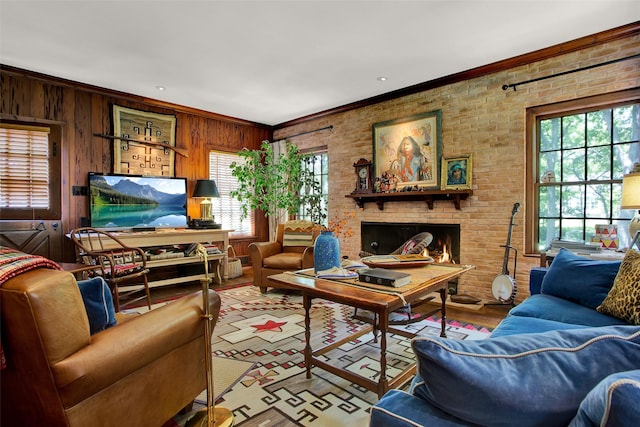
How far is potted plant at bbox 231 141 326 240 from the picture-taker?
Answer: 5.54 metres

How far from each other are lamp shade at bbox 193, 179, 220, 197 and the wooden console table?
1.80ft

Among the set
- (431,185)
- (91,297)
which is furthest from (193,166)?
(91,297)

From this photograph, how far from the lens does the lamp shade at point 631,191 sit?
240cm

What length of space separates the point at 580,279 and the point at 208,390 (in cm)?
216

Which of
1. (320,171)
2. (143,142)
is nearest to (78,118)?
(143,142)

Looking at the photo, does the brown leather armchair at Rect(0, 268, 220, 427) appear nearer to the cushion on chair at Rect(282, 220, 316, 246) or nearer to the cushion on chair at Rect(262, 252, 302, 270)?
the cushion on chair at Rect(262, 252, 302, 270)

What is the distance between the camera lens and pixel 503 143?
363 cm

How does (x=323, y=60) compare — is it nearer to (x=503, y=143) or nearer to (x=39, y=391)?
(x=503, y=143)

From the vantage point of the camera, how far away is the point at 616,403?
1.53ft

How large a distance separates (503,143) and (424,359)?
3.63 metres

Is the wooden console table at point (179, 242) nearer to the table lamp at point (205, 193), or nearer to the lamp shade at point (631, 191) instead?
the table lamp at point (205, 193)

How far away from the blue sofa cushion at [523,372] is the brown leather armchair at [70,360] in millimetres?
1013

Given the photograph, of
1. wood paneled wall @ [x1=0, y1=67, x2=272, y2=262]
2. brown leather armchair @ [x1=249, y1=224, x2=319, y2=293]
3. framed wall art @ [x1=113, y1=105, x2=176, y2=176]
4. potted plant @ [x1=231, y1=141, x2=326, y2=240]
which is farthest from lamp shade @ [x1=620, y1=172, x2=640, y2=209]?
framed wall art @ [x1=113, y1=105, x2=176, y2=176]

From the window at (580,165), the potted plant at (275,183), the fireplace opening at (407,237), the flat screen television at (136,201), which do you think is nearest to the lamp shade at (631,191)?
the window at (580,165)
